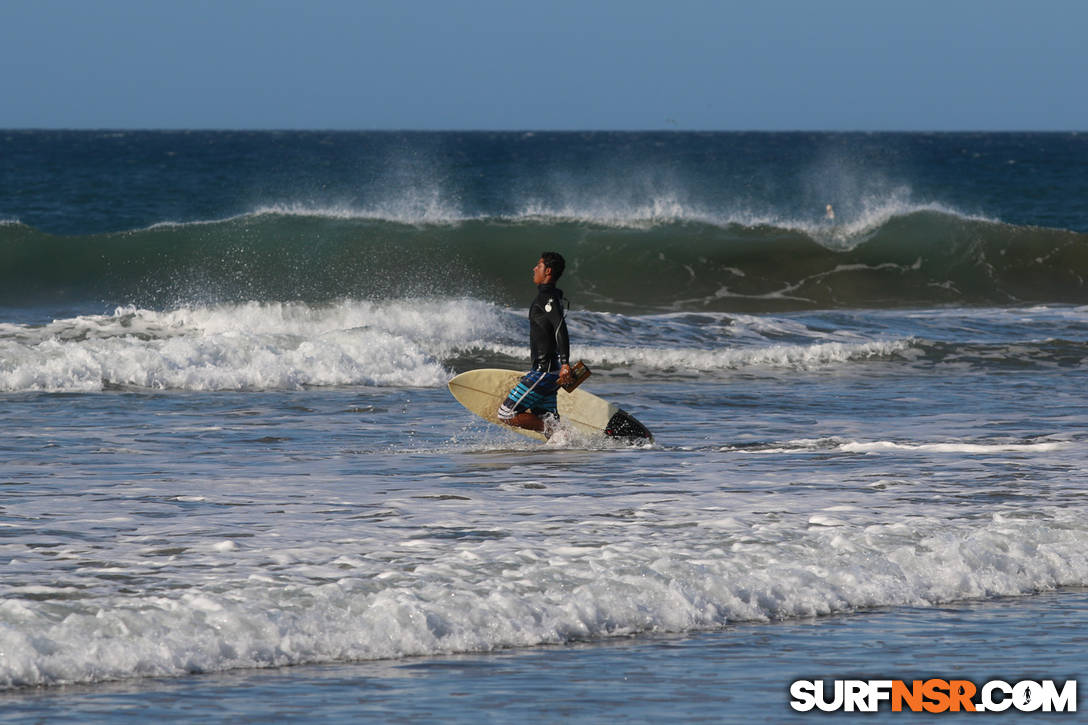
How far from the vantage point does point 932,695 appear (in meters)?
6.19

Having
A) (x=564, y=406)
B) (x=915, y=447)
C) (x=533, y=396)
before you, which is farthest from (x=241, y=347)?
(x=915, y=447)

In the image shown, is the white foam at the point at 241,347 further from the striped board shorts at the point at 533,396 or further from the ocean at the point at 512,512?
the striped board shorts at the point at 533,396

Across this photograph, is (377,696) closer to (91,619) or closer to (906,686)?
(91,619)

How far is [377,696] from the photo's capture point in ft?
20.3

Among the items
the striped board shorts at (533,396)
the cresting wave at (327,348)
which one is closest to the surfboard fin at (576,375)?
the striped board shorts at (533,396)

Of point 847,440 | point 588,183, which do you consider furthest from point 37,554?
point 588,183

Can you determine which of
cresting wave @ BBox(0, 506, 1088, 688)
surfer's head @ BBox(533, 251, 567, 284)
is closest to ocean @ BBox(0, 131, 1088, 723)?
cresting wave @ BBox(0, 506, 1088, 688)

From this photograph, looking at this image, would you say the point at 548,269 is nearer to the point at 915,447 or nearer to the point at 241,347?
the point at 915,447

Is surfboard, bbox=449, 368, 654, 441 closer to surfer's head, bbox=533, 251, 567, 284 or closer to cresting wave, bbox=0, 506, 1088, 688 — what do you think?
surfer's head, bbox=533, 251, 567, 284

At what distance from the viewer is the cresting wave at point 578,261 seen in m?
30.6

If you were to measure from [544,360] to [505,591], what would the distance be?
15.6ft

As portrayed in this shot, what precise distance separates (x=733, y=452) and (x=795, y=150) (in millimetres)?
106594

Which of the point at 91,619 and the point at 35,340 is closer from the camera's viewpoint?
the point at 91,619

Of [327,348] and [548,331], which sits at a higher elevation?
[548,331]
